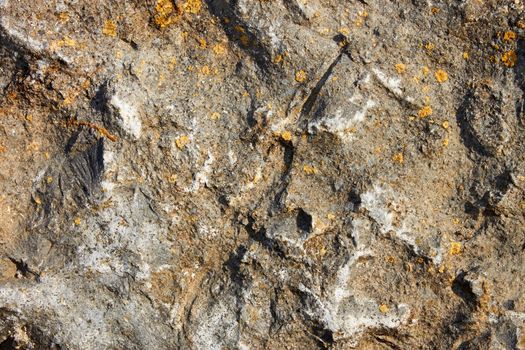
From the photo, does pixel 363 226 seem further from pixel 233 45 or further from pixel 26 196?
pixel 26 196

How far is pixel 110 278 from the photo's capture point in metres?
2.26

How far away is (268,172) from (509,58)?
0.97 metres

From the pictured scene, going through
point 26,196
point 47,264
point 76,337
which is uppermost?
point 26,196

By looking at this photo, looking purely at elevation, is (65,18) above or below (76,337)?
above

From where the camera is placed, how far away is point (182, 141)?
88.7 inches

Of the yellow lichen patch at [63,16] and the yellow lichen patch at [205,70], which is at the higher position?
the yellow lichen patch at [205,70]

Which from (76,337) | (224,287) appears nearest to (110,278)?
(76,337)

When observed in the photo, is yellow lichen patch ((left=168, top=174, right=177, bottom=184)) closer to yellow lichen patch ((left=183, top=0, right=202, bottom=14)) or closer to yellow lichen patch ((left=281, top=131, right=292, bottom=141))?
yellow lichen patch ((left=281, top=131, right=292, bottom=141))

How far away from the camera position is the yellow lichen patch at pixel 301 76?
2.27m

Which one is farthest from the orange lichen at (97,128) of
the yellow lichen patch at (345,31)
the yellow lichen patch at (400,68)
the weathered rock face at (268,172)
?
the yellow lichen patch at (400,68)

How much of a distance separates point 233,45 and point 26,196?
3.16ft

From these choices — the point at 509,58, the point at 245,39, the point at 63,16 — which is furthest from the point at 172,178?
the point at 509,58

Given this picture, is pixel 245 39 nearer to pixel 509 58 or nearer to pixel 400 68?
pixel 400 68

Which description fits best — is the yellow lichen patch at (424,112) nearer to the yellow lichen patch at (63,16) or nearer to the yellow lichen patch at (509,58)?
the yellow lichen patch at (509,58)
